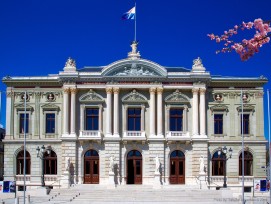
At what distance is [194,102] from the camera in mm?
46875

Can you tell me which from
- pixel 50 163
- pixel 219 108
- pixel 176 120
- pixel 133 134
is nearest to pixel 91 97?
pixel 133 134

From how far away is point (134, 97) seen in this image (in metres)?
47.0

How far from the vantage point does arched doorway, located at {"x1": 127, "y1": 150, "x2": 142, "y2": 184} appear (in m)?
46.3

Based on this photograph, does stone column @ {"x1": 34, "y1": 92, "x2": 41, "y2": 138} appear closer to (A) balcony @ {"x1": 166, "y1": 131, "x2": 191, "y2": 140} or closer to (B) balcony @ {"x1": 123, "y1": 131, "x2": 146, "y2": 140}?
(B) balcony @ {"x1": 123, "y1": 131, "x2": 146, "y2": 140}

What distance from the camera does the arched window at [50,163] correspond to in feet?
154

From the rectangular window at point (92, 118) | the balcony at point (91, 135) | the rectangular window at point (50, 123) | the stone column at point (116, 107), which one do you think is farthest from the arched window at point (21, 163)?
the stone column at point (116, 107)

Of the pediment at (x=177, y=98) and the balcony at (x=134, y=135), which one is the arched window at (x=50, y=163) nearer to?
the balcony at (x=134, y=135)

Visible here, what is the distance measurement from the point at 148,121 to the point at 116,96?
3.67 meters

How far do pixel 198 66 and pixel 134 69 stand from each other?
5793 mm

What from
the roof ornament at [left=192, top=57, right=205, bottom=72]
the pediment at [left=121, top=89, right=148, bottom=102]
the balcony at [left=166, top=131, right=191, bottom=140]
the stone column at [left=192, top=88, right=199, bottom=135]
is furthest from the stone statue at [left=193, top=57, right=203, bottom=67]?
the balcony at [left=166, top=131, right=191, bottom=140]

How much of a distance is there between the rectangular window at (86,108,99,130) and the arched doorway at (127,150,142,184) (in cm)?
402

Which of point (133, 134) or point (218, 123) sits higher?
point (218, 123)

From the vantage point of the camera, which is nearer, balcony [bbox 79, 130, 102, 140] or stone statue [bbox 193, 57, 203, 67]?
balcony [bbox 79, 130, 102, 140]

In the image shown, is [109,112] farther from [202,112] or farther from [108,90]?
[202,112]
